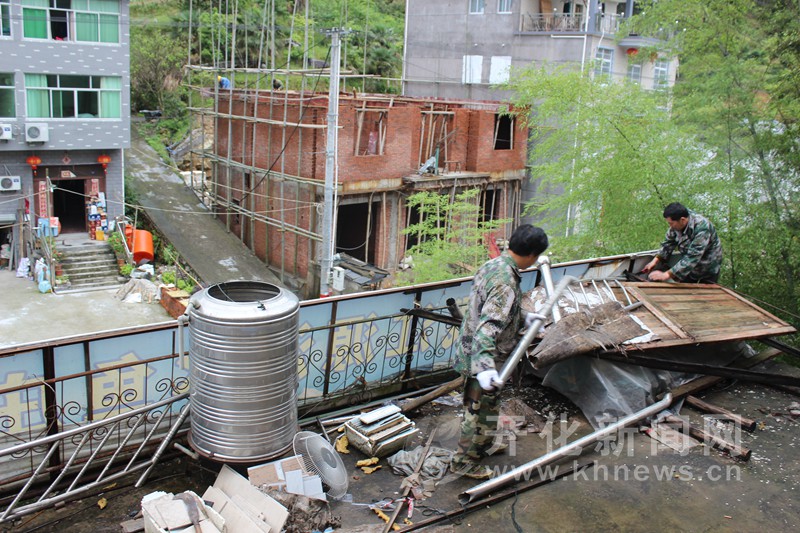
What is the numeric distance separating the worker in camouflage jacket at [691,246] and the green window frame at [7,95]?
2081 centimetres

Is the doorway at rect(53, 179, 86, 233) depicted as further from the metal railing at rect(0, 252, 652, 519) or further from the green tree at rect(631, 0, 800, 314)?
the green tree at rect(631, 0, 800, 314)

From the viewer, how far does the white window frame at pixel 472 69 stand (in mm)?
29750

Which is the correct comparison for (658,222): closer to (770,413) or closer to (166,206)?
(770,413)

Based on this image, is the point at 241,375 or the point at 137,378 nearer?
the point at 241,375

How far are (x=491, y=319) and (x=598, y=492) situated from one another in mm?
1537


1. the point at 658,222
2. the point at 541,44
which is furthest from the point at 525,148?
the point at 658,222

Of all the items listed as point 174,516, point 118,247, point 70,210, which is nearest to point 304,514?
point 174,516

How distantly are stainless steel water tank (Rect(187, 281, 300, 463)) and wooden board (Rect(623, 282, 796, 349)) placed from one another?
10.3 ft

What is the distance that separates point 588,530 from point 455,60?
94.2 ft

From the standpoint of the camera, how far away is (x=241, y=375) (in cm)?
426

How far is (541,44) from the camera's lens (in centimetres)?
2744

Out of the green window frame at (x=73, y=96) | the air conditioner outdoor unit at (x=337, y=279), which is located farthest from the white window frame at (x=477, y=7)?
the air conditioner outdoor unit at (x=337, y=279)

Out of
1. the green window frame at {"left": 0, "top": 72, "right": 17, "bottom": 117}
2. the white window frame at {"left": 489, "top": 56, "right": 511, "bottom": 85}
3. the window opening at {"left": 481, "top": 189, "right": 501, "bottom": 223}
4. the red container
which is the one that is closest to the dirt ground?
the red container

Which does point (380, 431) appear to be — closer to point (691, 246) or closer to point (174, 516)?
point (174, 516)
